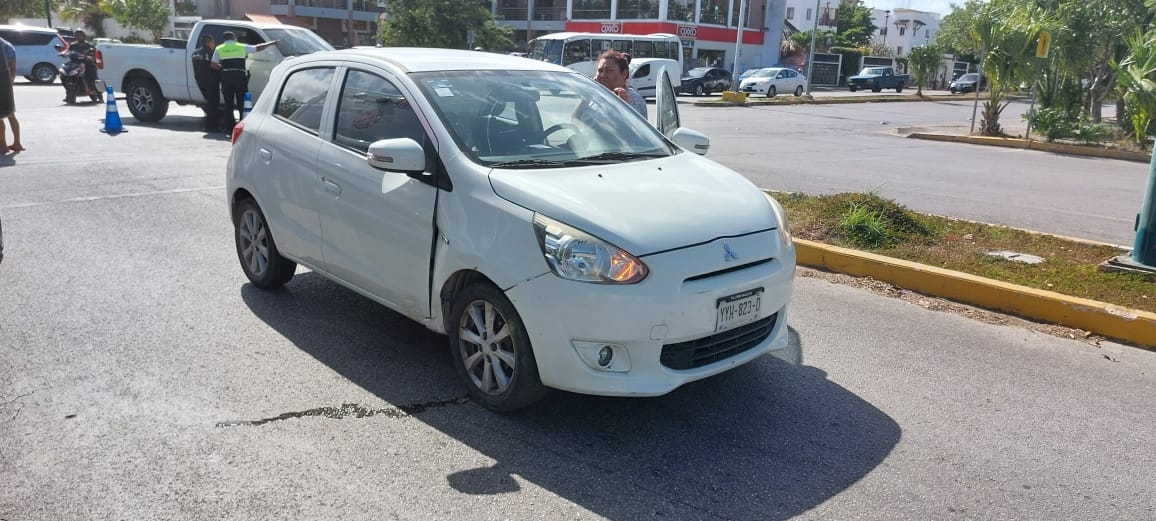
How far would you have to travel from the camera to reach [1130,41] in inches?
342

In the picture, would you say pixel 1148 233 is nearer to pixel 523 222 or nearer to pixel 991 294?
pixel 991 294

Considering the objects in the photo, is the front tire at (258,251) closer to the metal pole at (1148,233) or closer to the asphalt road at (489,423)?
the asphalt road at (489,423)

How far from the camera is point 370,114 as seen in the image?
4.92 meters

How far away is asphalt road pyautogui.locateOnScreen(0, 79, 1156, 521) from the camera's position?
3.46 metres

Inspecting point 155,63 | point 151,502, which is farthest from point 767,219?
point 155,63

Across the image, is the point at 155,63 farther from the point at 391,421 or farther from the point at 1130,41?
the point at 1130,41

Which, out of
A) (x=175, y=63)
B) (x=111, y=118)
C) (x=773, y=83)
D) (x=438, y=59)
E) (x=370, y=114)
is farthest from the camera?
(x=773, y=83)

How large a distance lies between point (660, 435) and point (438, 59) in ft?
8.38

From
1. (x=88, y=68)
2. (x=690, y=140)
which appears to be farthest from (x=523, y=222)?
(x=88, y=68)

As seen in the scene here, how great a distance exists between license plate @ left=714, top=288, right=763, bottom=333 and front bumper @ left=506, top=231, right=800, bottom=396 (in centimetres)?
3

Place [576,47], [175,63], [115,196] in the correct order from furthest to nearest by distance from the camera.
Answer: [576,47] → [175,63] → [115,196]

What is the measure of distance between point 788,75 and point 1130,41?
38.3 metres

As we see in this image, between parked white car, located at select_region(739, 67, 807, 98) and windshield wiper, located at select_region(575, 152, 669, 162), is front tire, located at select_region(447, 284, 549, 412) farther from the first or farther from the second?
parked white car, located at select_region(739, 67, 807, 98)

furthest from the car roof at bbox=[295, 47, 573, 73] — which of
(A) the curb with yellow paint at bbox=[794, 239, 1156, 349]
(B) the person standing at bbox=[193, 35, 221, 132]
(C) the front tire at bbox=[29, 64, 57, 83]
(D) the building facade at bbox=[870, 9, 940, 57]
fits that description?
(D) the building facade at bbox=[870, 9, 940, 57]
